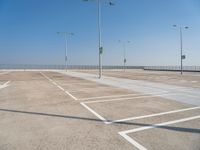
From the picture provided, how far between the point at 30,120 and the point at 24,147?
6.19 feet

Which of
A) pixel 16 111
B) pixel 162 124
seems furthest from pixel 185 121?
pixel 16 111

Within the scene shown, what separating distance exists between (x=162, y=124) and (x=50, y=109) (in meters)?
3.95

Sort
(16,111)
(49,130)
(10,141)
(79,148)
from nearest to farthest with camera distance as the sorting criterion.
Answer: (79,148) → (10,141) → (49,130) → (16,111)

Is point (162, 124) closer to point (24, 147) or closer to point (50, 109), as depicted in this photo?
point (24, 147)

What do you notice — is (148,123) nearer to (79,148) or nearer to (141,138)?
(141,138)

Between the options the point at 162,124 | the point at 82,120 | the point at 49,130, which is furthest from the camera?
the point at 82,120

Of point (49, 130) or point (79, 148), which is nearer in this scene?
point (79, 148)

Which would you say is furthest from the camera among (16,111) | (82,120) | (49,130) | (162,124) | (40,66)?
(40,66)

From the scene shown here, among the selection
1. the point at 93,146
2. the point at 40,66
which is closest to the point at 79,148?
the point at 93,146

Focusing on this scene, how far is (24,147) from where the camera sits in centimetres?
386

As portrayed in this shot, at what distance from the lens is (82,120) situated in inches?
222

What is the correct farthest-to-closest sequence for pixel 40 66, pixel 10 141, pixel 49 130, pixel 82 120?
pixel 40 66, pixel 82 120, pixel 49 130, pixel 10 141

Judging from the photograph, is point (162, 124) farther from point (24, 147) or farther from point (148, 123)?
point (24, 147)

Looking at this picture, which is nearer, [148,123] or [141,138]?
[141,138]
